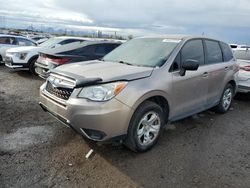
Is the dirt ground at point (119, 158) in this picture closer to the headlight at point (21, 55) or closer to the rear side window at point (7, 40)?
the headlight at point (21, 55)

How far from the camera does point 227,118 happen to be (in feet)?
19.9

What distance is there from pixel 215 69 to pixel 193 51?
76 centimetres

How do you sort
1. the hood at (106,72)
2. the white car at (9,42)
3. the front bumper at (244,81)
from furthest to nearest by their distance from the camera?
the white car at (9,42), the front bumper at (244,81), the hood at (106,72)

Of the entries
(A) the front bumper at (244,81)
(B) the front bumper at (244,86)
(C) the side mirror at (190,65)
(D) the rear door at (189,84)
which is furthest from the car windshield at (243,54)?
(C) the side mirror at (190,65)

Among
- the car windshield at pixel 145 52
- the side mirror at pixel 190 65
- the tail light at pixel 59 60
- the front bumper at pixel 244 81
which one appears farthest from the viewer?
the tail light at pixel 59 60

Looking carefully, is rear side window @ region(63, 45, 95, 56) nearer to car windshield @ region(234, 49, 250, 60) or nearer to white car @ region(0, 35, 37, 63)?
car windshield @ region(234, 49, 250, 60)

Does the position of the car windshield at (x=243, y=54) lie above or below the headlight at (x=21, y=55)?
above

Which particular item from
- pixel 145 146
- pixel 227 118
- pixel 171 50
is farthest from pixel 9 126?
pixel 227 118

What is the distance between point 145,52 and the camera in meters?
4.70

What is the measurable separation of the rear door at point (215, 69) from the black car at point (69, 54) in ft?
13.5

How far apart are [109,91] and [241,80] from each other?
5.12 m

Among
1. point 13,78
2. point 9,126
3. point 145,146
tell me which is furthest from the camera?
point 13,78

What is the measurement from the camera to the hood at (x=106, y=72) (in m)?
3.70

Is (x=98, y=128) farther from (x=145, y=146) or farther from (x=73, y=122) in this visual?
(x=145, y=146)
